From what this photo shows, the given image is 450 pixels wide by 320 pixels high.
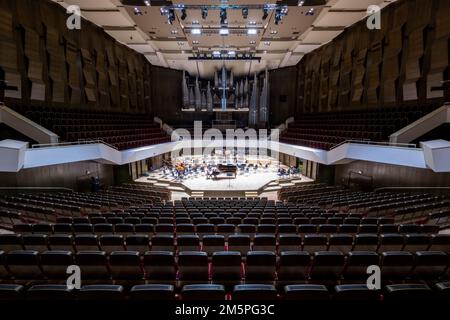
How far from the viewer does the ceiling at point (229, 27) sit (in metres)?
11.3

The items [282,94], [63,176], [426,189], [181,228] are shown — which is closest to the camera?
[181,228]

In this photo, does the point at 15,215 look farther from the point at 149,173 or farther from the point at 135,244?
the point at 149,173

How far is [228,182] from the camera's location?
13484 mm

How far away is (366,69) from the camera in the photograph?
529 inches

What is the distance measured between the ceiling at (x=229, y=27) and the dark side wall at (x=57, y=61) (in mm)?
951

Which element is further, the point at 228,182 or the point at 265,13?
the point at 228,182

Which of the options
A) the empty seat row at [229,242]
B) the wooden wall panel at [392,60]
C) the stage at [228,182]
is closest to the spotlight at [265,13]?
the wooden wall panel at [392,60]

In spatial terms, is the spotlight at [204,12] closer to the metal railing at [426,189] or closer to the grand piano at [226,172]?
the grand piano at [226,172]

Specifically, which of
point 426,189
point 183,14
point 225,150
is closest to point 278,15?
point 183,14

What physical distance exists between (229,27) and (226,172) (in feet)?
25.3

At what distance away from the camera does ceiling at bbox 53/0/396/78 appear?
11258 mm

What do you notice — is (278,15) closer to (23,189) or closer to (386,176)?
(386,176)
